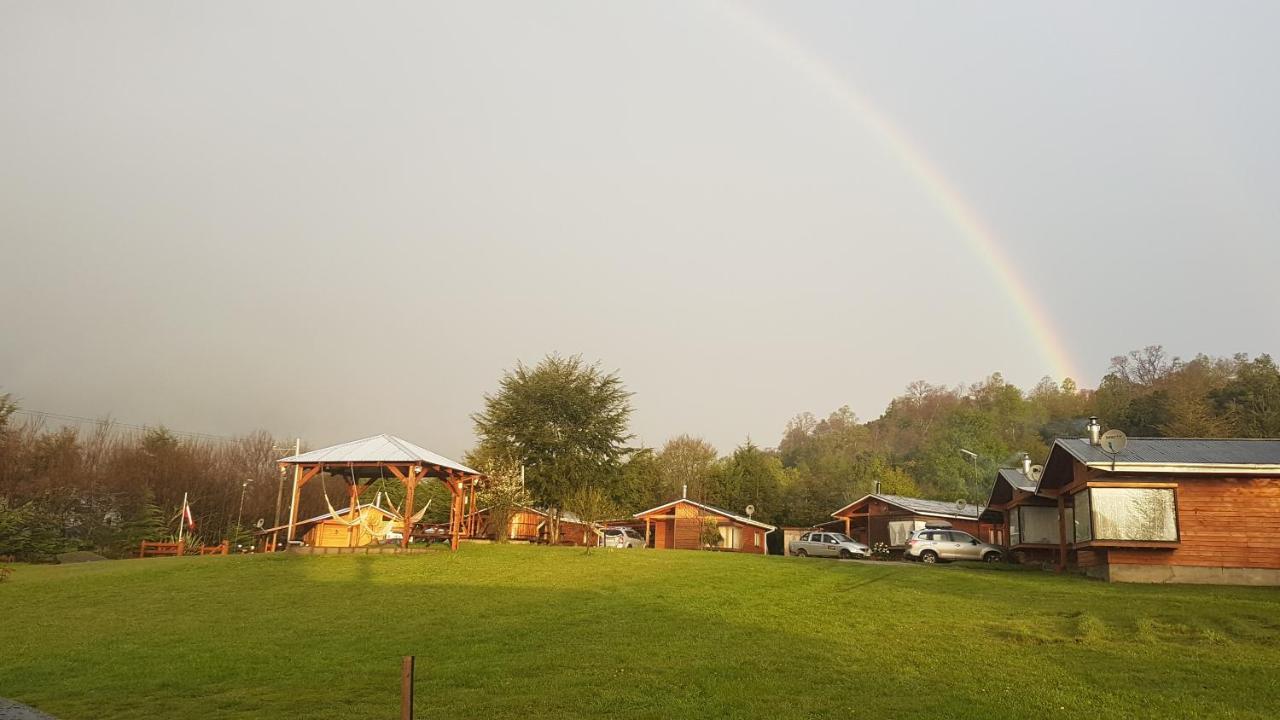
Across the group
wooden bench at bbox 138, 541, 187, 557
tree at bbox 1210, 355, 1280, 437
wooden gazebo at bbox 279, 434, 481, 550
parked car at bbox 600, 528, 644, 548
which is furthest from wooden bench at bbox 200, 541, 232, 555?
tree at bbox 1210, 355, 1280, 437

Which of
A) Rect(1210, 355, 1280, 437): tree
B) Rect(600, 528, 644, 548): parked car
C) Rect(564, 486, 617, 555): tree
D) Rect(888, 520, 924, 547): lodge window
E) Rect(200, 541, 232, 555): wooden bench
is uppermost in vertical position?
Rect(1210, 355, 1280, 437): tree

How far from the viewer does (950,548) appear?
37875 millimetres

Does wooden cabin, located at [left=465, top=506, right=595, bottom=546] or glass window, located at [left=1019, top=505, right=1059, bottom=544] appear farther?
wooden cabin, located at [left=465, top=506, right=595, bottom=546]

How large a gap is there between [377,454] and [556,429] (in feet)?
55.2

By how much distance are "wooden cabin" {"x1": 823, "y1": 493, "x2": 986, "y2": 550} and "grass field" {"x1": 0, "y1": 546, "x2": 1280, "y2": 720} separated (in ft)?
90.3

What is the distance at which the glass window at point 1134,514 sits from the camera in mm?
25016

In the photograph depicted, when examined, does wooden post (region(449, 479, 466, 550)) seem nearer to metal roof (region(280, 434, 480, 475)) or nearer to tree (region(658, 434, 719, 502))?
metal roof (region(280, 434, 480, 475))

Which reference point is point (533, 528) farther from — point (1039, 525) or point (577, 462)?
point (1039, 525)

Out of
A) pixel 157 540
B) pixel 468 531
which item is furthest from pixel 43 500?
pixel 468 531

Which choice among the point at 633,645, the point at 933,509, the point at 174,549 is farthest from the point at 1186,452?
the point at 174,549

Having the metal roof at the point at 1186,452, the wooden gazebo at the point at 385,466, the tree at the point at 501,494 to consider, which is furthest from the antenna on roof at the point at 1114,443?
→ the tree at the point at 501,494

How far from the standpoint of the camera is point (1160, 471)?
25328 millimetres

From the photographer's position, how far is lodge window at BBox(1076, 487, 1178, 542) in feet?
82.1

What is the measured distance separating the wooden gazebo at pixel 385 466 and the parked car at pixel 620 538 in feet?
62.2
